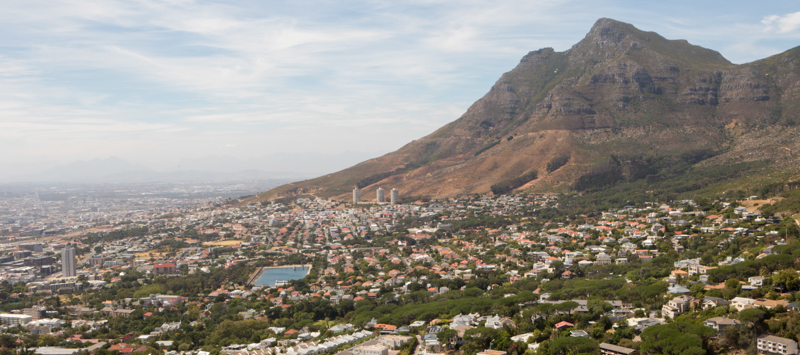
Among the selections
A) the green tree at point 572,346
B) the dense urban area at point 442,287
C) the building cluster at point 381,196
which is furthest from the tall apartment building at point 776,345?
the building cluster at point 381,196

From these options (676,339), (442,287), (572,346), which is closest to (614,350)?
(572,346)

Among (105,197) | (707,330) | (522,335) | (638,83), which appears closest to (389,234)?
(522,335)

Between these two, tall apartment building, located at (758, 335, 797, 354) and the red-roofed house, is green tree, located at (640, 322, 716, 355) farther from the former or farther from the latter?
the red-roofed house

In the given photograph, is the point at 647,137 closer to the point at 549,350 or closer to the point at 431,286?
the point at 431,286

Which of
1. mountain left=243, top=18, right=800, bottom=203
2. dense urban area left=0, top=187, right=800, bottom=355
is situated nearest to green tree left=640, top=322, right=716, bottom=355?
dense urban area left=0, top=187, right=800, bottom=355

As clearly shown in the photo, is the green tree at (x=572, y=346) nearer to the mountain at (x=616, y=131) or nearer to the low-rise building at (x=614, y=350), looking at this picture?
the low-rise building at (x=614, y=350)

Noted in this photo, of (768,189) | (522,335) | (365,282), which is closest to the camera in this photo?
(522,335)
